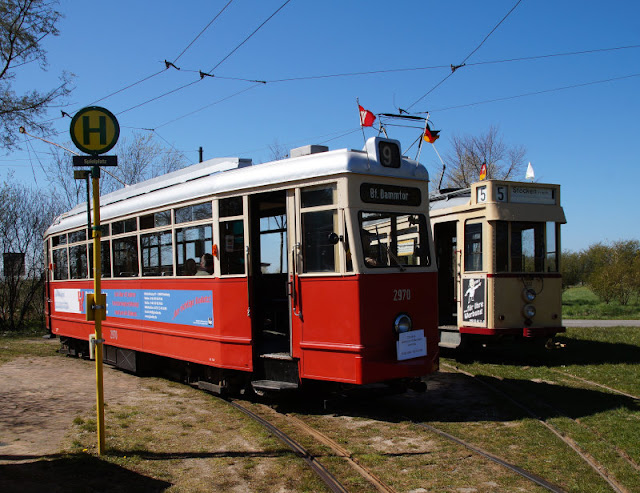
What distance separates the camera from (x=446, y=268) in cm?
1323

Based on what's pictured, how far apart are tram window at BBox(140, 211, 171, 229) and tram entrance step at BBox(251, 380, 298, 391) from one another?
3.06 meters

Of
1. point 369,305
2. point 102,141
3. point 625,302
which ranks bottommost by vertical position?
point 625,302

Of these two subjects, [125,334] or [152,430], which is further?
[125,334]

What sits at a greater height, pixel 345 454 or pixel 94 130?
pixel 94 130

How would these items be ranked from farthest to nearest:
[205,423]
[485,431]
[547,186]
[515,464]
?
[547,186]
[205,423]
[485,431]
[515,464]

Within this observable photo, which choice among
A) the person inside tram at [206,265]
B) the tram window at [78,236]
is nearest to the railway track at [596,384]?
the person inside tram at [206,265]

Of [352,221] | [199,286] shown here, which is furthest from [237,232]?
[352,221]

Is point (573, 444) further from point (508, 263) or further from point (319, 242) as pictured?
point (508, 263)

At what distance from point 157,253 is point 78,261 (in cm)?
406

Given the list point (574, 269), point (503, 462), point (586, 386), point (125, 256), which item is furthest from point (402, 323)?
point (574, 269)

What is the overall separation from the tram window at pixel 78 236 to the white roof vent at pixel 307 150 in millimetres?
6445

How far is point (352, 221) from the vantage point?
6711 millimetres

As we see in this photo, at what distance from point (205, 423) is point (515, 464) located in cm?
353

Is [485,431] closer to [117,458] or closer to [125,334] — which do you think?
[117,458]
